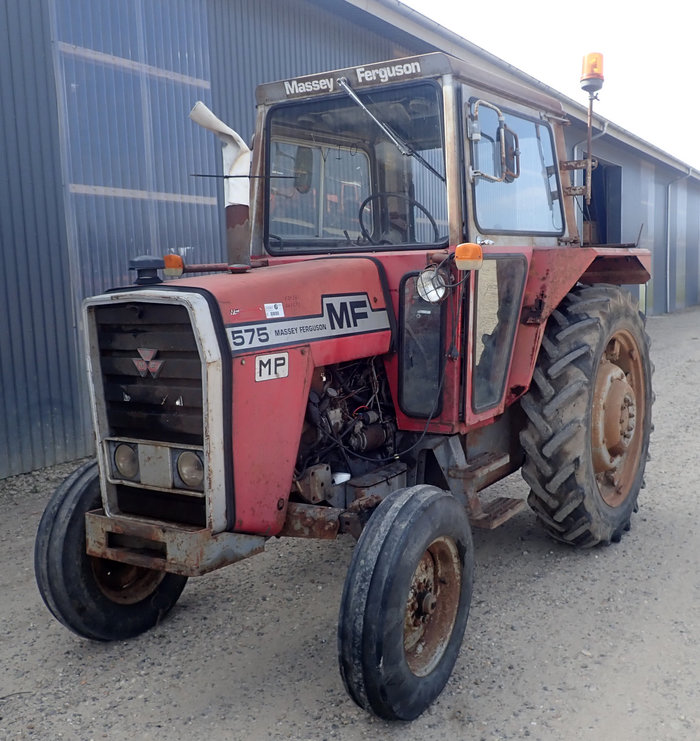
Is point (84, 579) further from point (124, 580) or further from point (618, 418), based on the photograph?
point (618, 418)

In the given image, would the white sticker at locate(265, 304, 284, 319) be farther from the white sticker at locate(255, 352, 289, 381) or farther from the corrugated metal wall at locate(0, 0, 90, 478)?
the corrugated metal wall at locate(0, 0, 90, 478)

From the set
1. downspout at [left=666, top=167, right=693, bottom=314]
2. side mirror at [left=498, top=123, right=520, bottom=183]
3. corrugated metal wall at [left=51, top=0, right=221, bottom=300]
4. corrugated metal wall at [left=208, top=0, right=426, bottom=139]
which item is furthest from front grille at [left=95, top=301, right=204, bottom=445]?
downspout at [left=666, top=167, right=693, bottom=314]

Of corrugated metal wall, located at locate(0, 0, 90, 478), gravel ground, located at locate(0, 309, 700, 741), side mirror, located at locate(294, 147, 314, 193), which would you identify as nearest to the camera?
gravel ground, located at locate(0, 309, 700, 741)

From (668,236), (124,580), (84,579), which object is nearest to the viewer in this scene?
(84,579)

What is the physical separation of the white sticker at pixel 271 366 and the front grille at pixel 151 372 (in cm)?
21

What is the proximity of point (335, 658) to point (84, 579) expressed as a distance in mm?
1054

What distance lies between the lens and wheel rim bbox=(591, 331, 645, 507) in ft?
Answer: 13.4

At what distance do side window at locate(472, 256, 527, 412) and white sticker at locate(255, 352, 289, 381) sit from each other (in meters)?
0.93

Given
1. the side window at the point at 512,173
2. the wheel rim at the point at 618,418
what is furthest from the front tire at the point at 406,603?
the wheel rim at the point at 618,418

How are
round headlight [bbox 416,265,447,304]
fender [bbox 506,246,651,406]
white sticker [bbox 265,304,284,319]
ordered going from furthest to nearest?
fender [bbox 506,246,651,406]
round headlight [bbox 416,265,447,304]
white sticker [bbox 265,304,284,319]

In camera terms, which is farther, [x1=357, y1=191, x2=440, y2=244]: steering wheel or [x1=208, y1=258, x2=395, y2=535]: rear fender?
[x1=357, y1=191, x2=440, y2=244]: steering wheel

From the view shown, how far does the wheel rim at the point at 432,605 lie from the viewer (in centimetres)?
272

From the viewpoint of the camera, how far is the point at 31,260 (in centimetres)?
572

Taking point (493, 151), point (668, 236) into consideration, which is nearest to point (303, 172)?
point (493, 151)
